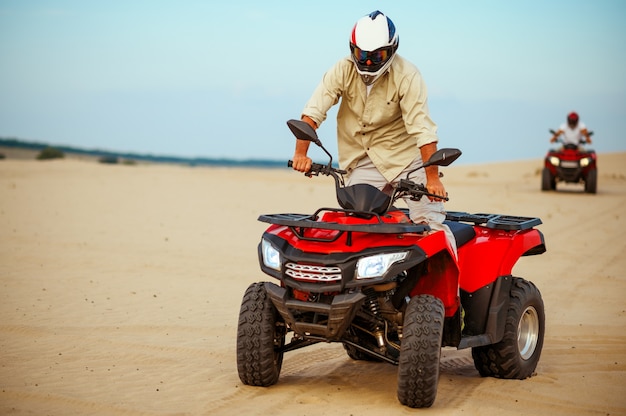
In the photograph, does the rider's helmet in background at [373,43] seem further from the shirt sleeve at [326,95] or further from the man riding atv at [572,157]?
the man riding atv at [572,157]

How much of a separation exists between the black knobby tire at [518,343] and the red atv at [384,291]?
1 cm

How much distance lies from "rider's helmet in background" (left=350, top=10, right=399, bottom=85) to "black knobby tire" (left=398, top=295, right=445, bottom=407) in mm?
1733

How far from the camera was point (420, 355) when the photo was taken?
19.4 ft

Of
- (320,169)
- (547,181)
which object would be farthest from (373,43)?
(547,181)

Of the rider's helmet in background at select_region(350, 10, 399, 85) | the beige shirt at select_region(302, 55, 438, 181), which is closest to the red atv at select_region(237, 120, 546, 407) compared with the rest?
the beige shirt at select_region(302, 55, 438, 181)

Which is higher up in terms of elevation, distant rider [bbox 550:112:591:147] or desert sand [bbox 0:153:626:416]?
distant rider [bbox 550:112:591:147]

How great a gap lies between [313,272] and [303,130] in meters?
0.96

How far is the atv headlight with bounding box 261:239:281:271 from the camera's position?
20.2ft

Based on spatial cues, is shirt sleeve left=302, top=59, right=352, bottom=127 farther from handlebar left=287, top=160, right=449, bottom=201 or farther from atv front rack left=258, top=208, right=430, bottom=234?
atv front rack left=258, top=208, right=430, bottom=234

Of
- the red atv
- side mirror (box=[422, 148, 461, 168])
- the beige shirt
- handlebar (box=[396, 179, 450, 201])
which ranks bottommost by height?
the red atv

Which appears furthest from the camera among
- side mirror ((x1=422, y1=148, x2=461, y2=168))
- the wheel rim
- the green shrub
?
the green shrub

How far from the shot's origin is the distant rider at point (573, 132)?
87.8 feet

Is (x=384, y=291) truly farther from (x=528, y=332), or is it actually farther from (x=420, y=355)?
(x=528, y=332)

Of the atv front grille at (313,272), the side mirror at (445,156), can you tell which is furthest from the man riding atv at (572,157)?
the atv front grille at (313,272)
